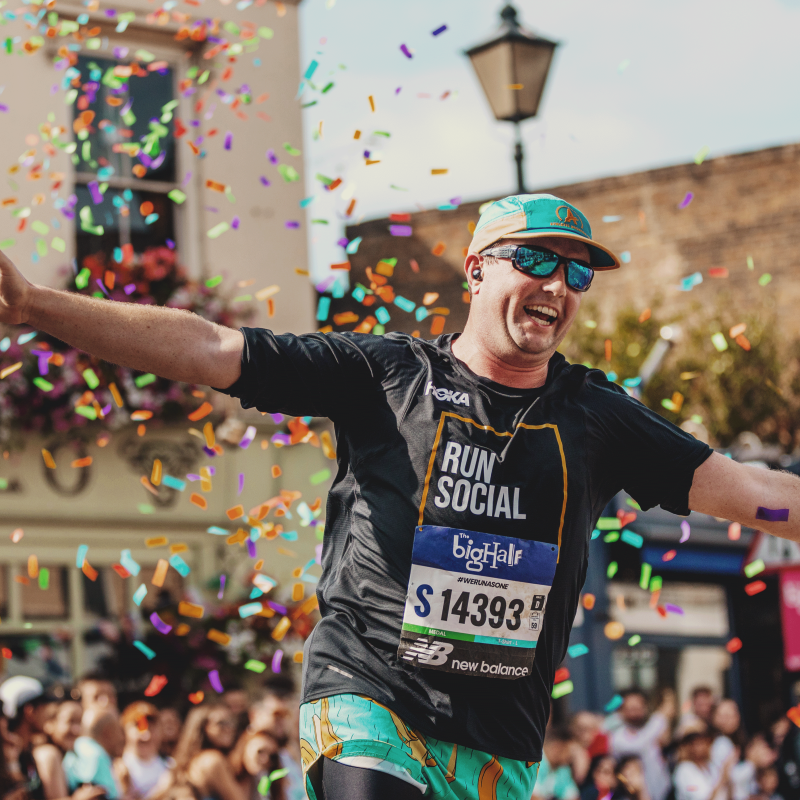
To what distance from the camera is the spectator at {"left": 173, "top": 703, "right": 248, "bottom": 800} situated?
24.4 feet

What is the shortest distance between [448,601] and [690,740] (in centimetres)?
752

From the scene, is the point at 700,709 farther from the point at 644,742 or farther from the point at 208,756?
the point at 208,756

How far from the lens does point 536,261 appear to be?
336 cm

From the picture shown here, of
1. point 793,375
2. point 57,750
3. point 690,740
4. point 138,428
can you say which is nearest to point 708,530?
point 793,375

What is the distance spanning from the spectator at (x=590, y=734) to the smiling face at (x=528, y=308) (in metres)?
6.72

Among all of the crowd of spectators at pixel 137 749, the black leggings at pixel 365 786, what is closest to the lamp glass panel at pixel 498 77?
the crowd of spectators at pixel 137 749

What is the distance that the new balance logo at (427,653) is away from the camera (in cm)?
315

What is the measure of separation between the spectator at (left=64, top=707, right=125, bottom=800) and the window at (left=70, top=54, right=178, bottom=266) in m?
5.47

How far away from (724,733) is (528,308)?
341 inches

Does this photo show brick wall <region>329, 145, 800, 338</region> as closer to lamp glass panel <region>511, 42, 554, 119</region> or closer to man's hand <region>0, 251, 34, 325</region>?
lamp glass panel <region>511, 42, 554, 119</region>

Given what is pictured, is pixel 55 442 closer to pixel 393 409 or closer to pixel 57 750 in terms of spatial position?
pixel 57 750

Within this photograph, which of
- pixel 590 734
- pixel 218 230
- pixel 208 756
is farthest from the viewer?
pixel 218 230

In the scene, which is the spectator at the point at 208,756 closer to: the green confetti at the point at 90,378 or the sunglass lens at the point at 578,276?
the green confetti at the point at 90,378

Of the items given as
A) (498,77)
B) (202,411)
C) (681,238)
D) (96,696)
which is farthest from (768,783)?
(681,238)
